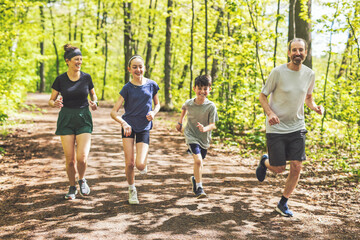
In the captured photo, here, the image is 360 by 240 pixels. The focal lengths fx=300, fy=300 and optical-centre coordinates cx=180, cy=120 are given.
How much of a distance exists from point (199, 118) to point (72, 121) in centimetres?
205

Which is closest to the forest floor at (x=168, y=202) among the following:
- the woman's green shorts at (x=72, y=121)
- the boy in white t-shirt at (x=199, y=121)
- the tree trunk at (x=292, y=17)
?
the boy in white t-shirt at (x=199, y=121)

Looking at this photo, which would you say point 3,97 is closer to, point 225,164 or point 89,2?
point 225,164

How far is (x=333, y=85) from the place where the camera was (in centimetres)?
855

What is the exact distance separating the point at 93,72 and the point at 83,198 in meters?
27.3

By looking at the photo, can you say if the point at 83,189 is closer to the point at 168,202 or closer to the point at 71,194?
the point at 71,194

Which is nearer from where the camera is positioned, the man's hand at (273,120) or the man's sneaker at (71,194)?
the man's hand at (273,120)

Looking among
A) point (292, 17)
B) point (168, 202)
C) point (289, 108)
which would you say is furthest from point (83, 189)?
point (292, 17)

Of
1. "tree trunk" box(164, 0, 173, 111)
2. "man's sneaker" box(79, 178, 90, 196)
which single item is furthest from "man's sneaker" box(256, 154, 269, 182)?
"tree trunk" box(164, 0, 173, 111)

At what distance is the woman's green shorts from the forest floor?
1.13 meters

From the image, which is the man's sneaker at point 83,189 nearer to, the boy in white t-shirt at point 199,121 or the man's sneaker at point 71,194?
the man's sneaker at point 71,194

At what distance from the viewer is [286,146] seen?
4.33 meters

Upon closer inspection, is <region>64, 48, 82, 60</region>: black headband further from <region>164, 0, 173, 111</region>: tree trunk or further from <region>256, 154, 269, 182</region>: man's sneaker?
<region>164, 0, 173, 111</region>: tree trunk

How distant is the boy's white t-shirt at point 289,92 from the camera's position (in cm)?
412

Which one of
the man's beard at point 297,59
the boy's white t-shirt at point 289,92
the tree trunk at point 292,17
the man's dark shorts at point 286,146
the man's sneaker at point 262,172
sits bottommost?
the man's sneaker at point 262,172
